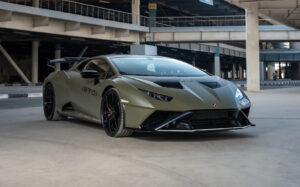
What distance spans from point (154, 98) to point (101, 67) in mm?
1750

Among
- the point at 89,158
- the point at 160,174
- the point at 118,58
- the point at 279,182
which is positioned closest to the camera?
the point at 279,182

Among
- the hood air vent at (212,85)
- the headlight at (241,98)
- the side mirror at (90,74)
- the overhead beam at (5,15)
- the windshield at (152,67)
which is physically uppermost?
the overhead beam at (5,15)

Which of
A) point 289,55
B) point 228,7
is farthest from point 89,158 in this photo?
point 289,55

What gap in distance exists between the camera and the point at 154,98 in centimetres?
567

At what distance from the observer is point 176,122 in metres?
5.60

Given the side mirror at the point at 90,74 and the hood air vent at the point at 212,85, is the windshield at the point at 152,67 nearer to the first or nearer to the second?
the side mirror at the point at 90,74

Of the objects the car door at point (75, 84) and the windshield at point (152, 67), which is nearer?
the windshield at point (152, 67)

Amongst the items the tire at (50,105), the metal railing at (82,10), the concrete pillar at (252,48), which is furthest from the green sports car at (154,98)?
the metal railing at (82,10)

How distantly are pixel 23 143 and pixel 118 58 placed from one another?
222cm

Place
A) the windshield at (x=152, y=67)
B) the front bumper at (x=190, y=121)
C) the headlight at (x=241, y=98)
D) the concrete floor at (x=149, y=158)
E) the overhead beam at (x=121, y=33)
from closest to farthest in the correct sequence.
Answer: the concrete floor at (x=149, y=158), the front bumper at (x=190, y=121), the headlight at (x=241, y=98), the windshield at (x=152, y=67), the overhead beam at (x=121, y=33)

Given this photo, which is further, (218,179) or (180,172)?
(180,172)

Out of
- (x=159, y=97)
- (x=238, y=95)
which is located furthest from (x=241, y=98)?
(x=159, y=97)

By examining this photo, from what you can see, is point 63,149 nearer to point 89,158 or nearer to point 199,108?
point 89,158

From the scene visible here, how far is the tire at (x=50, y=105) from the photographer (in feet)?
27.7
